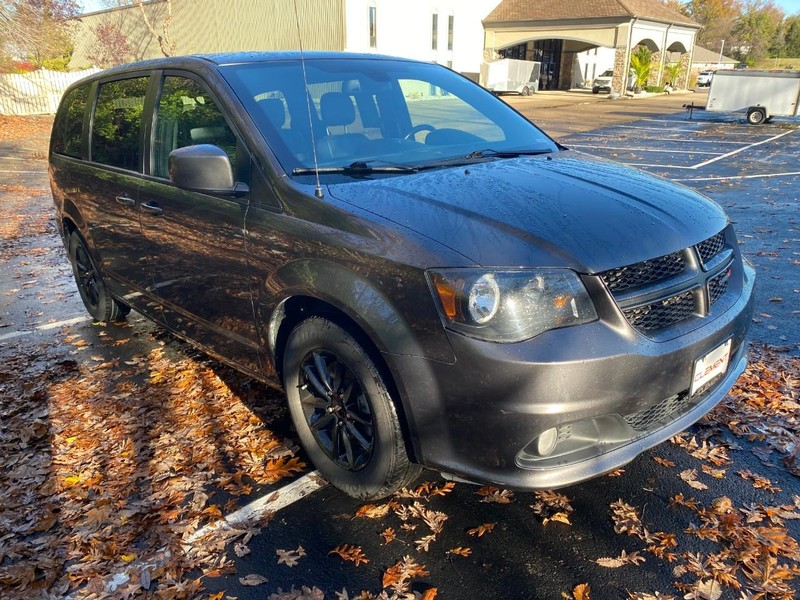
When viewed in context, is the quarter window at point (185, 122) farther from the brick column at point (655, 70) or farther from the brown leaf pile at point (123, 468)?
the brick column at point (655, 70)

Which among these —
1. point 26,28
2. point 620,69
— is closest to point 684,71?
point 620,69

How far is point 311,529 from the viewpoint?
9.45 feet

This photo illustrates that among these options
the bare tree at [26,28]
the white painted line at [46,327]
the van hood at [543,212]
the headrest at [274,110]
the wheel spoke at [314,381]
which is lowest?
the white painted line at [46,327]

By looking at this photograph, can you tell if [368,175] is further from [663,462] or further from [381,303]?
[663,462]

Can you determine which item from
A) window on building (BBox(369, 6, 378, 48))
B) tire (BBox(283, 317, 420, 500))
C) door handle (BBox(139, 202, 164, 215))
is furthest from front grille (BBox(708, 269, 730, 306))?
window on building (BBox(369, 6, 378, 48))

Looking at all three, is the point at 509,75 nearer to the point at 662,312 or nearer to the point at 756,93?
the point at 756,93

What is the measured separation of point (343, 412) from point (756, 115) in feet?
Answer: 87.5

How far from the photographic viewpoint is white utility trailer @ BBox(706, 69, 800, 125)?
2310 cm

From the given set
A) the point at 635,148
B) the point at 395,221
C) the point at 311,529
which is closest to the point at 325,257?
the point at 395,221

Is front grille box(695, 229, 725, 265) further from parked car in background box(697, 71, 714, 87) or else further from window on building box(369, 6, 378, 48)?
parked car in background box(697, 71, 714, 87)

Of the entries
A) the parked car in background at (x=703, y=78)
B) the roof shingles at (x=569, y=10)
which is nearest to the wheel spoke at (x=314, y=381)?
the roof shingles at (x=569, y=10)

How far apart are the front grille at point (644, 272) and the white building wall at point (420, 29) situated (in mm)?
30051

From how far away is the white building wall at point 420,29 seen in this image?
3344 cm

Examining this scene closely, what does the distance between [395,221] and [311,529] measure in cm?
144
